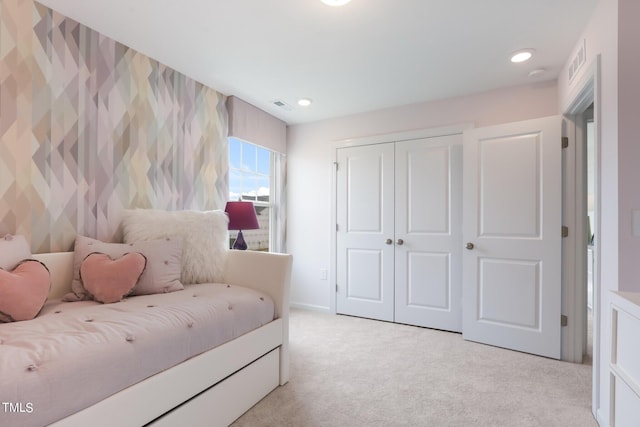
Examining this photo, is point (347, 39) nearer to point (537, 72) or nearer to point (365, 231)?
point (537, 72)

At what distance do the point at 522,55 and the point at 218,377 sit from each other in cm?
289

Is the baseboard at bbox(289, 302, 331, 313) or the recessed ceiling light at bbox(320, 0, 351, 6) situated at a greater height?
the recessed ceiling light at bbox(320, 0, 351, 6)

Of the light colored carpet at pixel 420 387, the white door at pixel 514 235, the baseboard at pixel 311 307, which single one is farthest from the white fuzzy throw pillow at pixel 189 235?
the white door at pixel 514 235

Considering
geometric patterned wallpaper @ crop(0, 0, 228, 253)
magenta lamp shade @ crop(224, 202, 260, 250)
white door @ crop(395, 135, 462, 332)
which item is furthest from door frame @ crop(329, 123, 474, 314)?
geometric patterned wallpaper @ crop(0, 0, 228, 253)

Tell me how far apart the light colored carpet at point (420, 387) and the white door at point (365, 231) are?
2.09 ft

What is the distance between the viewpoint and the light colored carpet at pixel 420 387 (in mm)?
1648

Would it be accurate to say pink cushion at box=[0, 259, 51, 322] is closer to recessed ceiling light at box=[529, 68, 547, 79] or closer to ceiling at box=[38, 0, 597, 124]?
ceiling at box=[38, 0, 597, 124]

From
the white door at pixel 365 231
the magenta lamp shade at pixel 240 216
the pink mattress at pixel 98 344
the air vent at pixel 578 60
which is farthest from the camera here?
the white door at pixel 365 231

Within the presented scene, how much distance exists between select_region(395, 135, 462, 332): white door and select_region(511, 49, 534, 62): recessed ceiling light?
79 cm

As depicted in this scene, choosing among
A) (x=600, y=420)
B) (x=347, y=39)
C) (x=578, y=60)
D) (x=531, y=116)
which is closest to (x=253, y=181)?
(x=347, y=39)

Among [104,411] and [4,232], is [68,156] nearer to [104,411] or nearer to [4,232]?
[4,232]

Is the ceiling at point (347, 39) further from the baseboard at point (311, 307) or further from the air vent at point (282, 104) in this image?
the baseboard at point (311, 307)

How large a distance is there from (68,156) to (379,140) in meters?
2.66

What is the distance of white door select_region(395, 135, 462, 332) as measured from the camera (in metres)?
2.98
